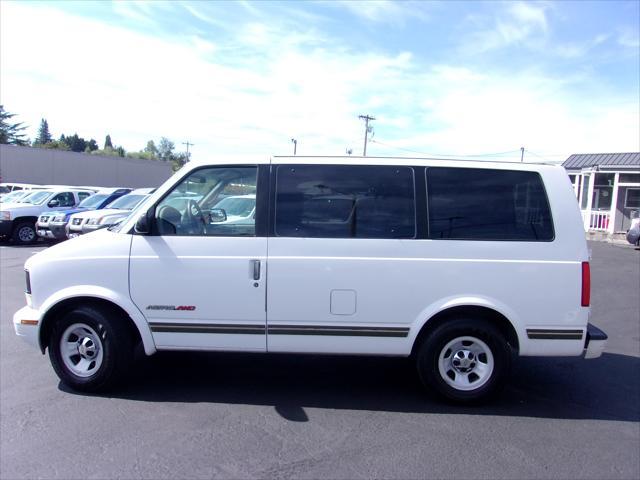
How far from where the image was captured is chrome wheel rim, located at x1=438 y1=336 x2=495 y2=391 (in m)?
4.60

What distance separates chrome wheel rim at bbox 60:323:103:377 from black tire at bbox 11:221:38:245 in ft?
46.6

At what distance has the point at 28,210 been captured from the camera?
55.5 feet

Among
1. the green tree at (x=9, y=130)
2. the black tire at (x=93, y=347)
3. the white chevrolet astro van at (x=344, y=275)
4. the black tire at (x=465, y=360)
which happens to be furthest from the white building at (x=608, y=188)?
the green tree at (x=9, y=130)

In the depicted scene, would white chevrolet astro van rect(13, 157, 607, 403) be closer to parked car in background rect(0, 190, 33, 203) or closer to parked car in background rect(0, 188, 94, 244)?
parked car in background rect(0, 188, 94, 244)

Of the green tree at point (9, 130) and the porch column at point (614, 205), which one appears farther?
the green tree at point (9, 130)

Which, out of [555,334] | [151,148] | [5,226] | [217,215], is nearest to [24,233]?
[5,226]

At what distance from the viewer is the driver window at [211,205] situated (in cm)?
466

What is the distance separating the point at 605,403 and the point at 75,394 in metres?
4.81

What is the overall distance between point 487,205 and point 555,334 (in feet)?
4.09

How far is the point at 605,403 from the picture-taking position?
484 cm

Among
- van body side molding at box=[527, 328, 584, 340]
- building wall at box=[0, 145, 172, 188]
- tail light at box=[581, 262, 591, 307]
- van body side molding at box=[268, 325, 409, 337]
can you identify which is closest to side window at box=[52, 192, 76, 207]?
van body side molding at box=[268, 325, 409, 337]

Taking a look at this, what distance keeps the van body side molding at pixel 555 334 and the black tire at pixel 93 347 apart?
353 centimetres

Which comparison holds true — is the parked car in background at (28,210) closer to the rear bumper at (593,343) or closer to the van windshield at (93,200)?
the van windshield at (93,200)

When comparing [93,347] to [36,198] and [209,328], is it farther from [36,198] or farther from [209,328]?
[36,198]
